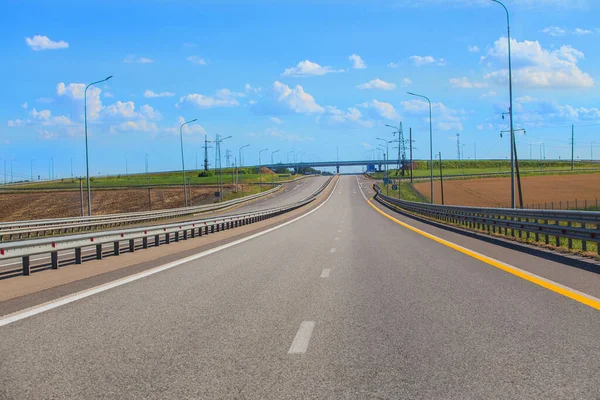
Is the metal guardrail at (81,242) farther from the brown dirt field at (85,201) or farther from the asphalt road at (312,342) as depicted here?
the brown dirt field at (85,201)

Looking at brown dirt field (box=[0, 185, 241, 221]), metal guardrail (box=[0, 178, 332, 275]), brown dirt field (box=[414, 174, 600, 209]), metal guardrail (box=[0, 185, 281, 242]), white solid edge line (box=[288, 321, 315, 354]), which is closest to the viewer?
white solid edge line (box=[288, 321, 315, 354])

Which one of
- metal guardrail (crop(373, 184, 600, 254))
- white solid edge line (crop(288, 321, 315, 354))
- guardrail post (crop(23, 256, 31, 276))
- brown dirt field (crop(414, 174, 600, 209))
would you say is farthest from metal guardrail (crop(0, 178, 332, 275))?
brown dirt field (crop(414, 174, 600, 209))

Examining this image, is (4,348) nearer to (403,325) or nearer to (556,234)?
(403,325)

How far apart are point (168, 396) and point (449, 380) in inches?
95.2

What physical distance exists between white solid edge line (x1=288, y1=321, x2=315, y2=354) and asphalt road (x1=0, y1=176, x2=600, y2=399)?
24mm

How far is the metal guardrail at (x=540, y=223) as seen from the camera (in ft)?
53.5

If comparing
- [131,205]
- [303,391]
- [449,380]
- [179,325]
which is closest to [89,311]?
[179,325]

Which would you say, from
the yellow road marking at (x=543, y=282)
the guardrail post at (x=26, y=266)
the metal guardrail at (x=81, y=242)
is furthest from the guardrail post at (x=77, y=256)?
the yellow road marking at (x=543, y=282)

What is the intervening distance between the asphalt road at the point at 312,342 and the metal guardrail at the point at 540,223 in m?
4.29

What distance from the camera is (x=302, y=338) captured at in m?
7.70

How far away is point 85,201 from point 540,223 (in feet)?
298

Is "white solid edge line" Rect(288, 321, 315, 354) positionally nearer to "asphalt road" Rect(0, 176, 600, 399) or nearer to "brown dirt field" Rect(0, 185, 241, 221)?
"asphalt road" Rect(0, 176, 600, 399)

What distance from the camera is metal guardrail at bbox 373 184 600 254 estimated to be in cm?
1630

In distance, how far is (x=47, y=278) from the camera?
14.1 meters
